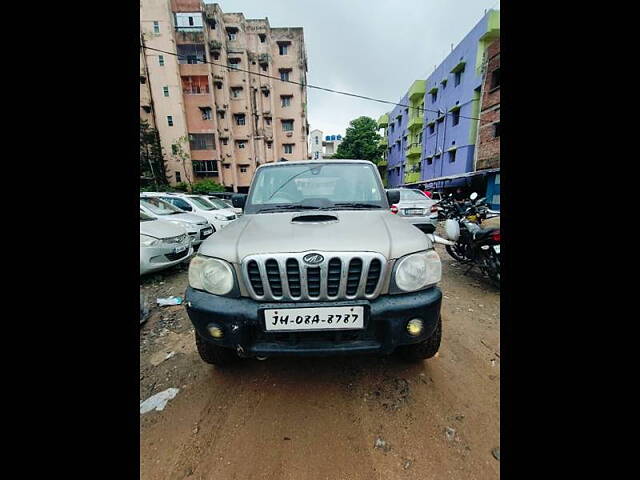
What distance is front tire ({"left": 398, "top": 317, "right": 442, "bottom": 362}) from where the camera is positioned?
1739 mm

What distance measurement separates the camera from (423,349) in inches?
69.5

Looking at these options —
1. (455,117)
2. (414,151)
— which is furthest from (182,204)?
(414,151)

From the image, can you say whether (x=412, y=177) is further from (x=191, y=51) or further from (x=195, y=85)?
(x=191, y=51)

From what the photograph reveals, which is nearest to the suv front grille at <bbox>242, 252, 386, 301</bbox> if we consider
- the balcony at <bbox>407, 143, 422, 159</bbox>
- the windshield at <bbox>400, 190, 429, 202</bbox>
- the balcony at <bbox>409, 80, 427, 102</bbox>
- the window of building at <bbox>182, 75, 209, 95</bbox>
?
the windshield at <bbox>400, 190, 429, 202</bbox>

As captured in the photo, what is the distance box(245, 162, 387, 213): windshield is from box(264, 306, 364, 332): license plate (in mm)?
1110

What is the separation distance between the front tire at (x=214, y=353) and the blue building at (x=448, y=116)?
19237 millimetres

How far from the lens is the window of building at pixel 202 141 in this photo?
2323cm

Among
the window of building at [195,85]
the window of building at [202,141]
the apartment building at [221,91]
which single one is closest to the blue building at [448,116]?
the apartment building at [221,91]

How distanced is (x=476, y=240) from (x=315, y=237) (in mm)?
3131
